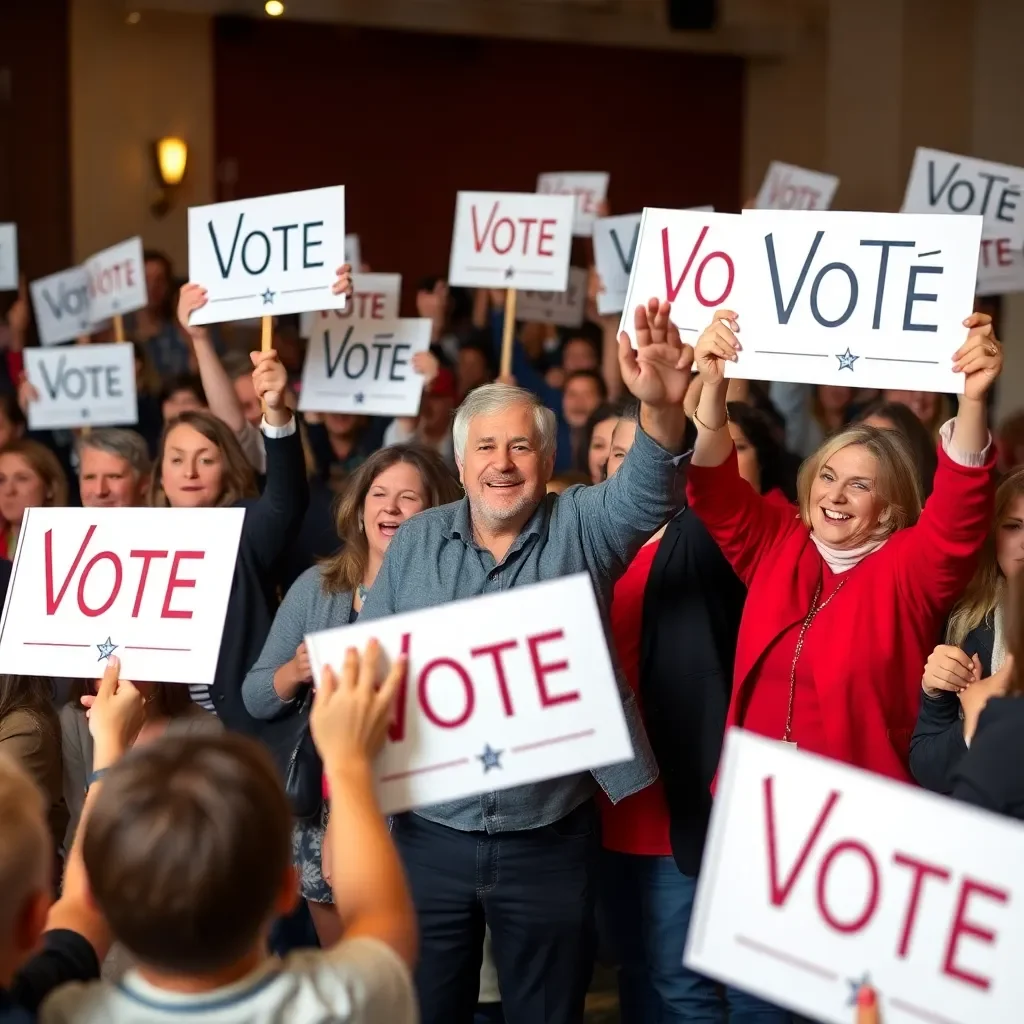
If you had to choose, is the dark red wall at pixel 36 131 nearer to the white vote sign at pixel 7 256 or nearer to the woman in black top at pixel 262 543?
the white vote sign at pixel 7 256

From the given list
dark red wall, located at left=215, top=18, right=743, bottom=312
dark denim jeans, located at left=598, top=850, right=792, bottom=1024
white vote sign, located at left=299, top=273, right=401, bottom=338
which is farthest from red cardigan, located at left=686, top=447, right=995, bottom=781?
dark red wall, located at left=215, top=18, right=743, bottom=312

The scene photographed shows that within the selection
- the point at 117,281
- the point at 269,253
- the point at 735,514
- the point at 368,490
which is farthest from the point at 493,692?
the point at 117,281

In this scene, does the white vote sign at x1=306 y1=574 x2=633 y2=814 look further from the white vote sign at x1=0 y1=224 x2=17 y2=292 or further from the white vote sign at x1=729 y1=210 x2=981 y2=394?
the white vote sign at x1=0 y1=224 x2=17 y2=292

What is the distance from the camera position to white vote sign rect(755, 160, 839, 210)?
258 inches

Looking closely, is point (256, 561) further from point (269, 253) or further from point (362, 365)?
point (362, 365)

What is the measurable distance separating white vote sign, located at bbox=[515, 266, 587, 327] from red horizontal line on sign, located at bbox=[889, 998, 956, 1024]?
559cm

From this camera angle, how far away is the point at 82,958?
172 centimetres

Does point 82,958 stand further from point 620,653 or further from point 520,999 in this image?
point 620,653

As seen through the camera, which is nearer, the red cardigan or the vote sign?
the red cardigan

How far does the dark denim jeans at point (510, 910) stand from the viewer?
8.64ft

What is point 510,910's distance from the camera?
8.66 feet

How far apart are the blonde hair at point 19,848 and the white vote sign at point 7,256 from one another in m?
4.94

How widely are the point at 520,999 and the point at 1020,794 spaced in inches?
46.4

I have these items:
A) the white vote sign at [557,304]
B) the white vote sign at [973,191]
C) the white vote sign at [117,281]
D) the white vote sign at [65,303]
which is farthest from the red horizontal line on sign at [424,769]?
the white vote sign at [557,304]
